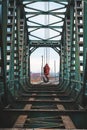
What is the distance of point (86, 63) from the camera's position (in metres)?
9.66

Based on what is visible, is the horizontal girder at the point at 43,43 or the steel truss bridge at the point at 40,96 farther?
the horizontal girder at the point at 43,43

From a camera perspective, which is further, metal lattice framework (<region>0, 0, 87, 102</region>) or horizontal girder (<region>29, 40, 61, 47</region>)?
horizontal girder (<region>29, 40, 61, 47</region>)

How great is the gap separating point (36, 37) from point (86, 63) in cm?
2098

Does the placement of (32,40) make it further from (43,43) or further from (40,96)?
(40,96)

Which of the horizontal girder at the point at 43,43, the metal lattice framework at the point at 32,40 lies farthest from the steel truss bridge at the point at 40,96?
the horizontal girder at the point at 43,43

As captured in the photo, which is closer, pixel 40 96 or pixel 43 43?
pixel 40 96

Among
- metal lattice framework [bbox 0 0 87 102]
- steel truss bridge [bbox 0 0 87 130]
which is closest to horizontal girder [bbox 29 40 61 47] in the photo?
metal lattice framework [bbox 0 0 87 102]

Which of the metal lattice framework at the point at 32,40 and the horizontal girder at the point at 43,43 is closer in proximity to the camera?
the metal lattice framework at the point at 32,40

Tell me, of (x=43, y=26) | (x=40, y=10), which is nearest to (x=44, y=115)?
(x=40, y=10)

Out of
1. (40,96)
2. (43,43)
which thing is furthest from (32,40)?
(40,96)

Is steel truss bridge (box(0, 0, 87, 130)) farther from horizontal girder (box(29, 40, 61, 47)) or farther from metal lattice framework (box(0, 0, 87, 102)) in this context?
horizontal girder (box(29, 40, 61, 47))

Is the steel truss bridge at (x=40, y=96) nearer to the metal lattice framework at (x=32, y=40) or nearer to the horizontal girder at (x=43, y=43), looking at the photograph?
the metal lattice framework at (x=32, y=40)

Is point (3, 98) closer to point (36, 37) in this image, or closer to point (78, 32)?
point (78, 32)

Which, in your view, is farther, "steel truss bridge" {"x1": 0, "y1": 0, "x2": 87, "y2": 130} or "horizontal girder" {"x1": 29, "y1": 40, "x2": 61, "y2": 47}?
"horizontal girder" {"x1": 29, "y1": 40, "x2": 61, "y2": 47}
